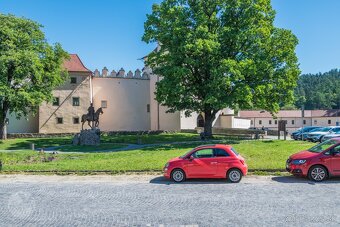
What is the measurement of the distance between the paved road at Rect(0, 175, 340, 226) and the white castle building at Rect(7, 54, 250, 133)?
1300 inches

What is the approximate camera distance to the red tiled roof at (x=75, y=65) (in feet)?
158

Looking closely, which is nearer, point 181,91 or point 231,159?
point 231,159

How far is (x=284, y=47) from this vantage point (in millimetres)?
33281

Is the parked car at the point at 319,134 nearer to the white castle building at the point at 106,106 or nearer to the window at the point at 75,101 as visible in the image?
the white castle building at the point at 106,106

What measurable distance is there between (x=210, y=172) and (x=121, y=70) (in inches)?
1545

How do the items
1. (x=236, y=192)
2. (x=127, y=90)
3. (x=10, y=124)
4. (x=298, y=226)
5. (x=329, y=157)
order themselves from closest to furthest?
(x=298, y=226), (x=236, y=192), (x=329, y=157), (x=10, y=124), (x=127, y=90)

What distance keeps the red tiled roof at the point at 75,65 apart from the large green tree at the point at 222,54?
56.9ft

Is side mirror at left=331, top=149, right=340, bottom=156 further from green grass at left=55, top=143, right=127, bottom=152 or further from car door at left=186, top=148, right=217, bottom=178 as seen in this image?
green grass at left=55, top=143, right=127, bottom=152

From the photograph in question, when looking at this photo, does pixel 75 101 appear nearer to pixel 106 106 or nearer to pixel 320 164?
pixel 106 106

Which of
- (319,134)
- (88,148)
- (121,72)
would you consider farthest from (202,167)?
(121,72)

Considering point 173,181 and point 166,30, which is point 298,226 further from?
point 166,30

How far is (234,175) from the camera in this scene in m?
14.2

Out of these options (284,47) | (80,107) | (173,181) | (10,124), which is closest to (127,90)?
(80,107)

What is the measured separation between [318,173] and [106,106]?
130ft
